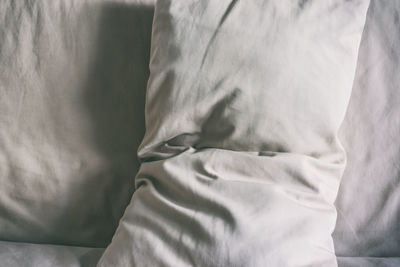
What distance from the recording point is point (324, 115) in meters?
0.70

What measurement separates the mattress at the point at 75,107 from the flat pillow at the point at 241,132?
0.11m

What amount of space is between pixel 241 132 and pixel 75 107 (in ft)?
1.27

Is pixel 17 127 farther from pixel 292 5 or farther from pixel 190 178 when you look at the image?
pixel 292 5

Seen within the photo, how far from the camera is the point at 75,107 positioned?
0.87 m

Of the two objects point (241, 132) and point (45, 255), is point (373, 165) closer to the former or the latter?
point (241, 132)

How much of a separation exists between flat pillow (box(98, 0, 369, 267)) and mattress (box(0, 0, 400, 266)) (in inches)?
4.4

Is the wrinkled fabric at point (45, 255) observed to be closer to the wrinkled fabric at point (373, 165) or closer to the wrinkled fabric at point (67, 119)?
the wrinkled fabric at point (67, 119)

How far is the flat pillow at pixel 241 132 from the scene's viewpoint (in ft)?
2.09

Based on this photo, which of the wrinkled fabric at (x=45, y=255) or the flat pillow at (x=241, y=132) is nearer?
the flat pillow at (x=241, y=132)

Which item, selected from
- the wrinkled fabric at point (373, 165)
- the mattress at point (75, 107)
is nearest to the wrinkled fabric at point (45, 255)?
the mattress at point (75, 107)

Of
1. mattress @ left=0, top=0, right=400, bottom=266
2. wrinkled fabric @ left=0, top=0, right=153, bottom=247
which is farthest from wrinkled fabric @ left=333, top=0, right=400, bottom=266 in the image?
wrinkled fabric @ left=0, top=0, right=153, bottom=247

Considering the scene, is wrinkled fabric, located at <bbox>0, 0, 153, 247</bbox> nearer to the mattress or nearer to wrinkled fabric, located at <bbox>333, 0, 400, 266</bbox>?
the mattress

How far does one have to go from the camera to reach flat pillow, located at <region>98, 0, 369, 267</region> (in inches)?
25.1

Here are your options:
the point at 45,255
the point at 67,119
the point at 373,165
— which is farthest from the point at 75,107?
the point at 373,165
